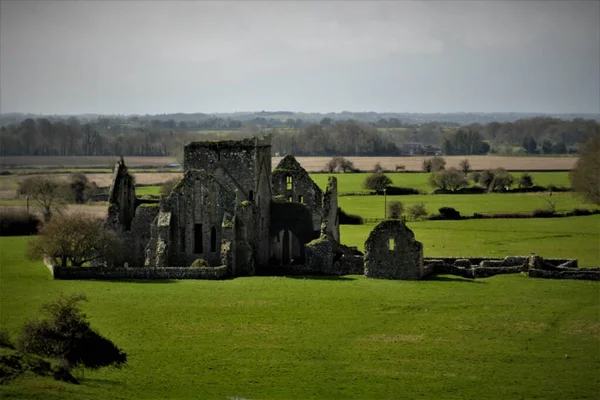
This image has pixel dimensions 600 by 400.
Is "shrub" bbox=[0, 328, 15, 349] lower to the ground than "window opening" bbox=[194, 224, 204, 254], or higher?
lower

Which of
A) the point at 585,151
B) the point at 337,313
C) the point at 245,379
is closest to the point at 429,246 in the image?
the point at 337,313

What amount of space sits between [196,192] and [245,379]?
20481 millimetres

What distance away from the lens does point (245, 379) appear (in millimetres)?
31062

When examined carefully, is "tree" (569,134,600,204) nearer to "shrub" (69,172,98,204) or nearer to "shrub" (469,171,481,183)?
"shrub" (469,171,481,183)

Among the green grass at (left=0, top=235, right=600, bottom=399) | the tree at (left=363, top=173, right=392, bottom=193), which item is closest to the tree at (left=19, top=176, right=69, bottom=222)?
the tree at (left=363, top=173, right=392, bottom=193)

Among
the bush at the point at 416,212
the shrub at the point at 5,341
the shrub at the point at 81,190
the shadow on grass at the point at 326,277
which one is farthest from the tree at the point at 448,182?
the shrub at the point at 5,341

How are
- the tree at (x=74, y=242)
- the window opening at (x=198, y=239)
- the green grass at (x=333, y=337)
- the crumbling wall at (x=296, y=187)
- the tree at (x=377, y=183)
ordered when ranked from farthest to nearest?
1. the tree at (x=377, y=183)
2. the crumbling wall at (x=296, y=187)
3. the window opening at (x=198, y=239)
4. the tree at (x=74, y=242)
5. the green grass at (x=333, y=337)

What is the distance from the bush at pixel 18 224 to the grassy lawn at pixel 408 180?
103 feet

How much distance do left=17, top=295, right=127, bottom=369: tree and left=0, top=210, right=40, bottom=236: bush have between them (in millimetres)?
39894

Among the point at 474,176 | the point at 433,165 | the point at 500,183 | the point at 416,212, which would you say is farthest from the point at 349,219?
the point at 433,165

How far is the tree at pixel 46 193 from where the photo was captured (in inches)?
3132

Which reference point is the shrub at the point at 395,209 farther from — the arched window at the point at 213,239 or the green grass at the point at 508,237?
the arched window at the point at 213,239

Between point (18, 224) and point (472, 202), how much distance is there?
129 feet

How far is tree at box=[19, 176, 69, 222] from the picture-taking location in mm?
79562
